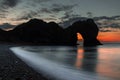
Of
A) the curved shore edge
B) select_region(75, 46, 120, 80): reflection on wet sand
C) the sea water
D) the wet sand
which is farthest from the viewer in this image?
select_region(75, 46, 120, 80): reflection on wet sand

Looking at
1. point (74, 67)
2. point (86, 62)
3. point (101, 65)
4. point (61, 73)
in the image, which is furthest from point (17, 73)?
point (86, 62)

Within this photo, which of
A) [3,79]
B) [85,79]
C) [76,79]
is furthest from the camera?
[85,79]

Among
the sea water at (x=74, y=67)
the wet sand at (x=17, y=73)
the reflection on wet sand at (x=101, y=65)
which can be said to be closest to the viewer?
the wet sand at (x=17, y=73)

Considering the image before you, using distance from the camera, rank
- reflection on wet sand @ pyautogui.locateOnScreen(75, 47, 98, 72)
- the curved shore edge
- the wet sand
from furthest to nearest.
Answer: reflection on wet sand @ pyautogui.locateOnScreen(75, 47, 98, 72), the curved shore edge, the wet sand

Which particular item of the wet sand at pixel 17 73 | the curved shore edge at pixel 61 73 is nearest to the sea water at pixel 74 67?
the curved shore edge at pixel 61 73

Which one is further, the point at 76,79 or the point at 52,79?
the point at 76,79

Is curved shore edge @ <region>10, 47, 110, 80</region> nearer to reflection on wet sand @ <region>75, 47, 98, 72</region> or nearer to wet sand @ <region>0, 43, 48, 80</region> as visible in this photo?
wet sand @ <region>0, 43, 48, 80</region>

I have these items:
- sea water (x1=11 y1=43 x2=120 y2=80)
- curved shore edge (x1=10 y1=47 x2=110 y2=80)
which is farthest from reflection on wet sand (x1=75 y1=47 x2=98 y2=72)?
curved shore edge (x1=10 y1=47 x2=110 y2=80)

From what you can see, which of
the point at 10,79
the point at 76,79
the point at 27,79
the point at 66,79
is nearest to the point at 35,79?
the point at 27,79

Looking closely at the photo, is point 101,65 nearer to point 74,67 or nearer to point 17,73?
point 74,67

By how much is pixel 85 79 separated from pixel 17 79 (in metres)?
8.10

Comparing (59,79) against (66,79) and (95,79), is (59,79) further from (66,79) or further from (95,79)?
(95,79)

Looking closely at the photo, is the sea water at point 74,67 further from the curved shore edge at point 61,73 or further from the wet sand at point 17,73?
the wet sand at point 17,73

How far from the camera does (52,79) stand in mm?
15156
